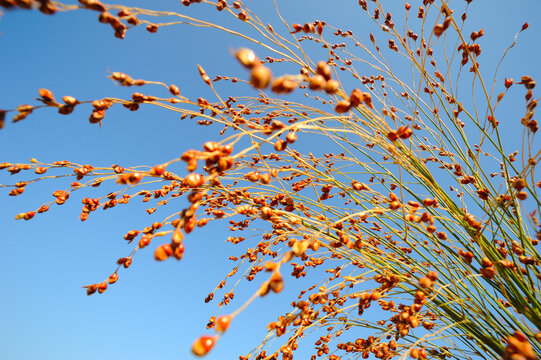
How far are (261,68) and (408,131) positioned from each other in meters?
0.42

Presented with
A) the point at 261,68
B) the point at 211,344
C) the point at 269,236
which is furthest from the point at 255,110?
the point at 211,344

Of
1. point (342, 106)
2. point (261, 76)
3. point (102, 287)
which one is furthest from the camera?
point (102, 287)

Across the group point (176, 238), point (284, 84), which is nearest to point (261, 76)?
point (284, 84)

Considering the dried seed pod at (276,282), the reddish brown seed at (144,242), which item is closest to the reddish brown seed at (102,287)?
the reddish brown seed at (144,242)

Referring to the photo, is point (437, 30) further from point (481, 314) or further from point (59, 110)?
point (59, 110)

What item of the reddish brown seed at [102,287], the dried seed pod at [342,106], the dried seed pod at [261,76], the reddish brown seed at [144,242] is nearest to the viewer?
the dried seed pod at [261,76]

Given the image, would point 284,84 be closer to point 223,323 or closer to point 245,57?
point 245,57

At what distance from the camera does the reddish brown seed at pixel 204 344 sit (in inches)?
15.8

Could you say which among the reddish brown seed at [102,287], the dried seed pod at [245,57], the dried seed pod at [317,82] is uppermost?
the dried seed pod at [317,82]

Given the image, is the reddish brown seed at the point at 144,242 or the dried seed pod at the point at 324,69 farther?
the reddish brown seed at the point at 144,242

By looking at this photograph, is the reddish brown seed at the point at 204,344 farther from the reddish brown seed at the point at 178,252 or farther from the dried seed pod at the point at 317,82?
the dried seed pod at the point at 317,82

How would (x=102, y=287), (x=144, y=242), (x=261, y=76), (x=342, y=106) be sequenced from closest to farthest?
1. (x=261, y=76)
2. (x=342, y=106)
3. (x=144, y=242)
4. (x=102, y=287)

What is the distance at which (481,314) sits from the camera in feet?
2.72

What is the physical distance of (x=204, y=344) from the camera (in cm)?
41
